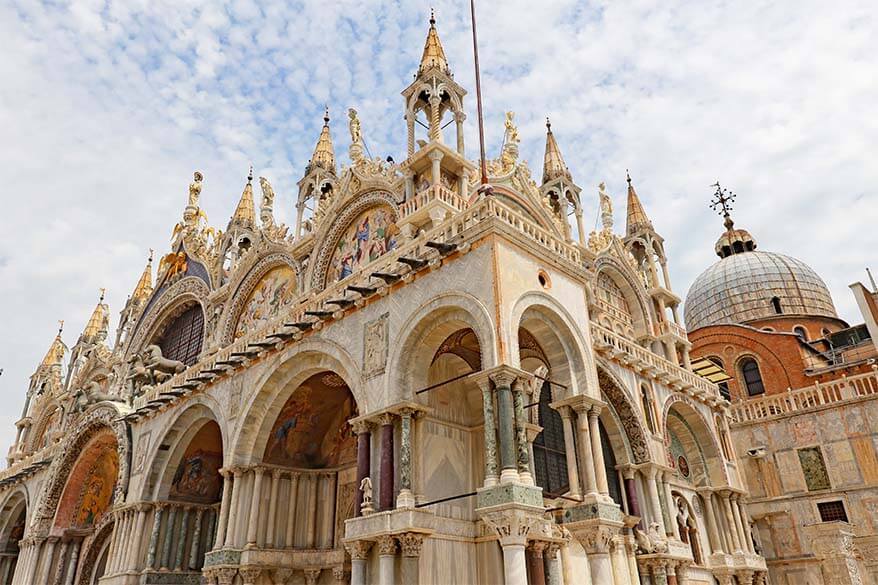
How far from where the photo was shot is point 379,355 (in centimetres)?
1296

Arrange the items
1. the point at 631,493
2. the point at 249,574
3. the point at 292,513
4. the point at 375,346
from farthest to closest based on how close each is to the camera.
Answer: the point at 292,513, the point at 631,493, the point at 249,574, the point at 375,346

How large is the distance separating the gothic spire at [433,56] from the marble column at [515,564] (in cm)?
1310

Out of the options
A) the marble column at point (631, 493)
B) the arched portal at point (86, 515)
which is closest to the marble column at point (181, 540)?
the arched portal at point (86, 515)

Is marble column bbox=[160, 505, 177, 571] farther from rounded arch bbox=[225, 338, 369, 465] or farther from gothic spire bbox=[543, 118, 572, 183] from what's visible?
gothic spire bbox=[543, 118, 572, 183]

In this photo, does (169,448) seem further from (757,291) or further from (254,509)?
(757,291)

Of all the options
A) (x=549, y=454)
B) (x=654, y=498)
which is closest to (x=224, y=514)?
(x=549, y=454)

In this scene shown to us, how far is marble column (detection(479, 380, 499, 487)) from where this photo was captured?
10359 mm

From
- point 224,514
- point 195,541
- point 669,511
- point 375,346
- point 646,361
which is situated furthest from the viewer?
point 195,541

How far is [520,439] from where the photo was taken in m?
10.6

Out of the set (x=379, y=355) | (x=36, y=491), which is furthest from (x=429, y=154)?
(x=36, y=491)

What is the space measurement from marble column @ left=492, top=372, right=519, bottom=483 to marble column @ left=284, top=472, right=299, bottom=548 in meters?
8.00

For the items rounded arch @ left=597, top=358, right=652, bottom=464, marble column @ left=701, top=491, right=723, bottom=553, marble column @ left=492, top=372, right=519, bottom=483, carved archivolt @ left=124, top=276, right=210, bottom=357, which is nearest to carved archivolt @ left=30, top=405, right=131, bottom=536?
carved archivolt @ left=124, top=276, right=210, bottom=357

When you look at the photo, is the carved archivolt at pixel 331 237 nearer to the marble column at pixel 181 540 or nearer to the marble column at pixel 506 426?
the marble column at pixel 181 540

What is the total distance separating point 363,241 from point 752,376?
21.1m
